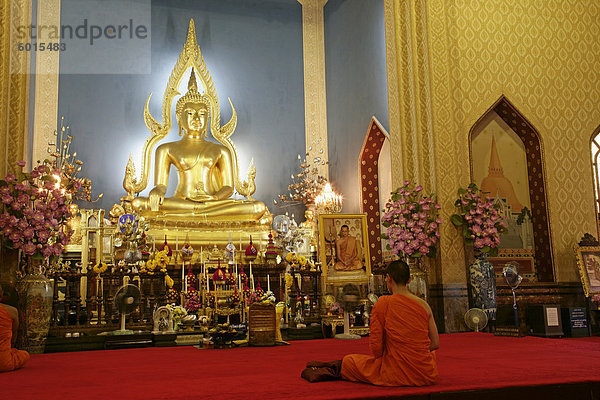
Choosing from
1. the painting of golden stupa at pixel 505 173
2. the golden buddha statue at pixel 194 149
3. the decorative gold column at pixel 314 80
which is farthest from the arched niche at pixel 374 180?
the painting of golden stupa at pixel 505 173

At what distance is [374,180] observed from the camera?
9.98 m

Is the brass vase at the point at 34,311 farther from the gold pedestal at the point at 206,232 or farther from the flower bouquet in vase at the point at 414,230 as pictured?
the gold pedestal at the point at 206,232

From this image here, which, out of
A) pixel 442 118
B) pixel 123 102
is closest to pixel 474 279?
pixel 442 118

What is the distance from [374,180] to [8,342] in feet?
23.5

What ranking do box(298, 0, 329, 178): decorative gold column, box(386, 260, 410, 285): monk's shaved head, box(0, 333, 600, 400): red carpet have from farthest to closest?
box(298, 0, 329, 178): decorative gold column → box(386, 260, 410, 285): monk's shaved head → box(0, 333, 600, 400): red carpet

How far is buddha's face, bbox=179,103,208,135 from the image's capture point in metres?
10.5

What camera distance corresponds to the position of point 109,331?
17.0ft

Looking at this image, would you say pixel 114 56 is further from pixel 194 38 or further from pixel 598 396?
pixel 598 396

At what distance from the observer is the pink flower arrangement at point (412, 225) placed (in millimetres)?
6000

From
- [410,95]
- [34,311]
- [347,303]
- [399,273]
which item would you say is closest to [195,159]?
[410,95]

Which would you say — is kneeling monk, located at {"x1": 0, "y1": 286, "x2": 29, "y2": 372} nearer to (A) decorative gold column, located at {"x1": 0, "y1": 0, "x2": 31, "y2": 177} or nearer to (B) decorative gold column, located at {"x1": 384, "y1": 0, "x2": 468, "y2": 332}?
(A) decorative gold column, located at {"x1": 0, "y1": 0, "x2": 31, "y2": 177}

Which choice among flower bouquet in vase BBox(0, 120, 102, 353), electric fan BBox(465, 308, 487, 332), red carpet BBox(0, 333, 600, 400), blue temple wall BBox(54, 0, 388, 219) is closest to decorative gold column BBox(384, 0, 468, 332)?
electric fan BBox(465, 308, 487, 332)

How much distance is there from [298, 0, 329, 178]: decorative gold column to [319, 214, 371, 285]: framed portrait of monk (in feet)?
17.1

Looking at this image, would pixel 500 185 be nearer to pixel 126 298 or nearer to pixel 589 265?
pixel 589 265
